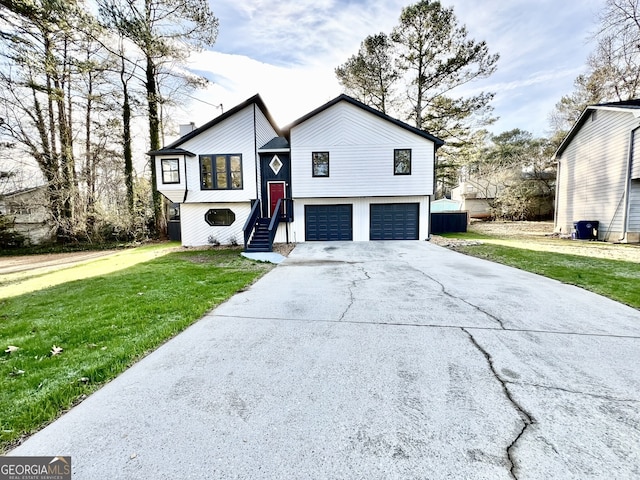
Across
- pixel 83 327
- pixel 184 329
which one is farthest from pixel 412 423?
pixel 83 327

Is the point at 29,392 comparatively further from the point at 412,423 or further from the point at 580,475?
the point at 580,475

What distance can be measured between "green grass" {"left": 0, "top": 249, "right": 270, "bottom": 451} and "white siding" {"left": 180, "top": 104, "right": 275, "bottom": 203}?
7.23m

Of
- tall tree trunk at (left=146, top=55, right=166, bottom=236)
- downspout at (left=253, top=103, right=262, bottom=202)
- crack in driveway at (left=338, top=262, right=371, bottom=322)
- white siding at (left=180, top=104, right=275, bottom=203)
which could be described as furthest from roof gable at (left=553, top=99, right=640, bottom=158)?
tall tree trunk at (left=146, top=55, right=166, bottom=236)

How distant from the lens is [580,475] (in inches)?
64.6

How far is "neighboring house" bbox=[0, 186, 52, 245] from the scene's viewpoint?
50.6 feet

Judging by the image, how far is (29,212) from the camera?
55.1 ft

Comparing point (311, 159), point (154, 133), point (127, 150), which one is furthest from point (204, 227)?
point (127, 150)

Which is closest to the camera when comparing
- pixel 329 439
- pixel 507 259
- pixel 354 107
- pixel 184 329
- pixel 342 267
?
pixel 329 439

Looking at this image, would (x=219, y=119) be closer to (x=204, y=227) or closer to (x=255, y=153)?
(x=255, y=153)

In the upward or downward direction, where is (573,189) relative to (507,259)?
upward

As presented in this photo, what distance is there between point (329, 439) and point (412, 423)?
0.61m

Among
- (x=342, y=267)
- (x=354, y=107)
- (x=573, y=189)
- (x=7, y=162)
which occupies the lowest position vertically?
(x=342, y=267)

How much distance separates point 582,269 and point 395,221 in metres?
8.25

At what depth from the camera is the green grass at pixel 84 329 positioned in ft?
8.09
